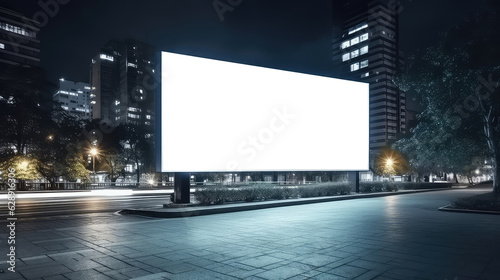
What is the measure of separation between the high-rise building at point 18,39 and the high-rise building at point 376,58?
11578 centimetres

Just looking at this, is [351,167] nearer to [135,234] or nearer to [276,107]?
[276,107]

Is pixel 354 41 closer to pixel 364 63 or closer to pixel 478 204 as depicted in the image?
pixel 364 63

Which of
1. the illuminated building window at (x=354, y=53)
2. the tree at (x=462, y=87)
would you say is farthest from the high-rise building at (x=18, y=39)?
the illuminated building window at (x=354, y=53)

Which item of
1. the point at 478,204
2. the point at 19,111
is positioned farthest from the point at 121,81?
the point at 478,204

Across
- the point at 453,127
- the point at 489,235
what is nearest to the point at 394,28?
the point at 453,127

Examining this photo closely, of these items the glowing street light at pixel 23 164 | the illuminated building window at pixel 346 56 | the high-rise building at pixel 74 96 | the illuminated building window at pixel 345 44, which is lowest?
the glowing street light at pixel 23 164

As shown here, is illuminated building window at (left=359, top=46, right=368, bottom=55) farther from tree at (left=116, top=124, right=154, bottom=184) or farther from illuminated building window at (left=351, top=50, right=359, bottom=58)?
tree at (left=116, top=124, right=154, bottom=184)

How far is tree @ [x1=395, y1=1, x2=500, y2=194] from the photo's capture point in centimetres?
1748

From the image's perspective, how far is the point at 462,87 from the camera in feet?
66.8

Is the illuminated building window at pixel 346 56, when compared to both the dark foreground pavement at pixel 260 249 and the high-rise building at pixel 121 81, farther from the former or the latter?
the dark foreground pavement at pixel 260 249

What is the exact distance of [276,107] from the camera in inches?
725

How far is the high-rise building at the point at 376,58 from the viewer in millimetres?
136375

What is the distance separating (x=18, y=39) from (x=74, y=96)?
91291 millimetres

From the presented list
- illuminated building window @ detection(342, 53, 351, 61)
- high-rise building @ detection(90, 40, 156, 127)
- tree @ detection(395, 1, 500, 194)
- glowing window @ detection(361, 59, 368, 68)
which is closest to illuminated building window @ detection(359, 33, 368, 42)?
illuminated building window @ detection(342, 53, 351, 61)
